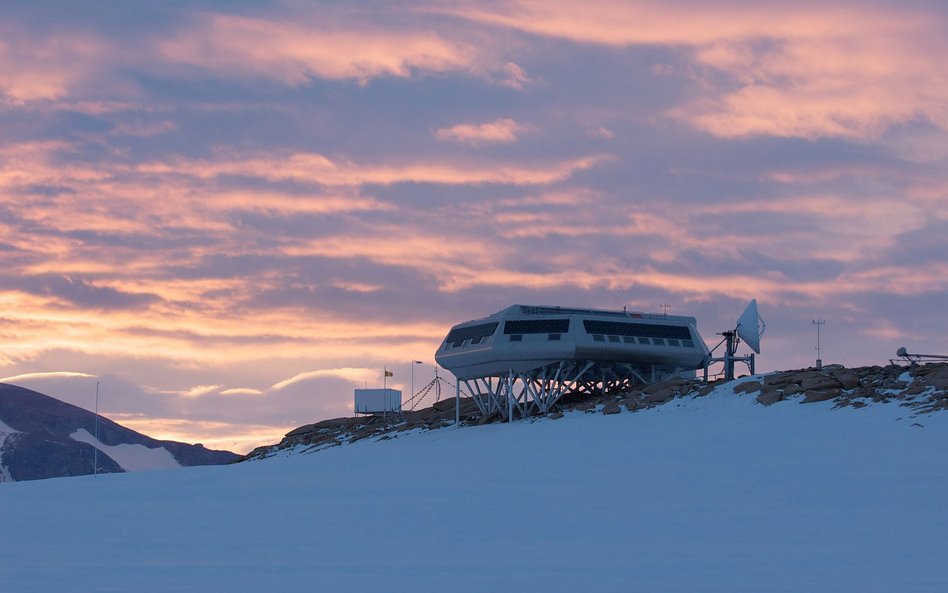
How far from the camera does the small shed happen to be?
468 feet

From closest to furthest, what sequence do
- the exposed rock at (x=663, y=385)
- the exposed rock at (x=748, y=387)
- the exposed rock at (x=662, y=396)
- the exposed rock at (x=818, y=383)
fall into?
1. the exposed rock at (x=818, y=383)
2. the exposed rock at (x=748, y=387)
3. the exposed rock at (x=662, y=396)
4. the exposed rock at (x=663, y=385)

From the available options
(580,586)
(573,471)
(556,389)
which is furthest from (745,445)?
(580,586)

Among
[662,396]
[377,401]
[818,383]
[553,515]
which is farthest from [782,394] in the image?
[377,401]

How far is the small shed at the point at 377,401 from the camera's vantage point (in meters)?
143

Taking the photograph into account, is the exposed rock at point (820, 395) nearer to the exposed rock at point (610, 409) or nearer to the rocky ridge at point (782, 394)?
the rocky ridge at point (782, 394)

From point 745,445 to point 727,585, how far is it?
129 feet

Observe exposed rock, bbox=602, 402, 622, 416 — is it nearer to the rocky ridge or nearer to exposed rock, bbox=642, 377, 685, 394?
the rocky ridge

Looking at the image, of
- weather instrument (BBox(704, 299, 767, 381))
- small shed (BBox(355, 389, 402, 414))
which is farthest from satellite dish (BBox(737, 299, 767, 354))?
small shed (BBox(355, 389, 402, 414))

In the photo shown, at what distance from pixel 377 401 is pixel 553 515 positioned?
84.7 m

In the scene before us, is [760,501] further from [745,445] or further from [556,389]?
[556,389]

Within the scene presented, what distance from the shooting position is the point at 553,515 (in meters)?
59.3

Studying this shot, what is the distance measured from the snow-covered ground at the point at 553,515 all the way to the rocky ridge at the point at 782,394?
200 centimetres

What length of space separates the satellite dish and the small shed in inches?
1751

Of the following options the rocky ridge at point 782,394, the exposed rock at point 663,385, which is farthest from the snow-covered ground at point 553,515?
the exposed rock at point 663,385
